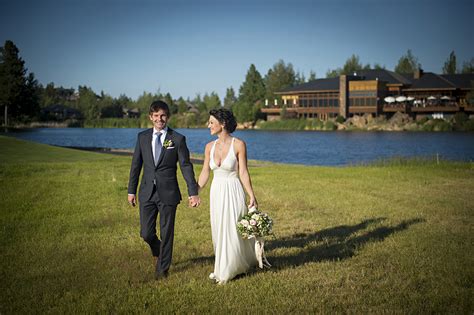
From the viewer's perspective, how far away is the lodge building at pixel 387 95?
324 ft

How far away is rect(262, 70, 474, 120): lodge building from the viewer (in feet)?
324

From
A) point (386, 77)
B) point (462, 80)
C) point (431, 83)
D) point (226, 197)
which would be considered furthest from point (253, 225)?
point (462, 80)

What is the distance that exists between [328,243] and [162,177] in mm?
4259

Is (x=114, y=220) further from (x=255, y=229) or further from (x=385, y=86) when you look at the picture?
(x=385, y=86)

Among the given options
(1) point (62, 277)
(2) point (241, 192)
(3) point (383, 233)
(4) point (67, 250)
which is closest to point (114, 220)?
(4) point (67, 250)

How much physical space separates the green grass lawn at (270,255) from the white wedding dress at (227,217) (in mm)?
272

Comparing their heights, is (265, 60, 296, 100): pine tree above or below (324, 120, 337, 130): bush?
above

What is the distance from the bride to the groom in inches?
15.4

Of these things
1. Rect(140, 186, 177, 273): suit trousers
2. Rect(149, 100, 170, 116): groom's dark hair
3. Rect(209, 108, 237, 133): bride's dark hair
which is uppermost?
Rect(149, 100, 170, 116): groom's dark hair

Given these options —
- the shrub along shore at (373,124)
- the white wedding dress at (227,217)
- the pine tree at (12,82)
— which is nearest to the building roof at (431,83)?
the shrub along shore at (373,124)

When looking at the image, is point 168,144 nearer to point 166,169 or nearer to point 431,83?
point 166,169

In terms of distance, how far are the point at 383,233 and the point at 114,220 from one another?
6383 millimetres

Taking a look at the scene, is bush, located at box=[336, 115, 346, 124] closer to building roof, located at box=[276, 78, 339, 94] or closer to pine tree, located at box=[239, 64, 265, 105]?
building roof, located at box=[276, 78, 339, 94]

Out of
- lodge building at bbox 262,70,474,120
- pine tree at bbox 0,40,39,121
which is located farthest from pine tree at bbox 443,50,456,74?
pine tree at bbox 0,40,39,121
